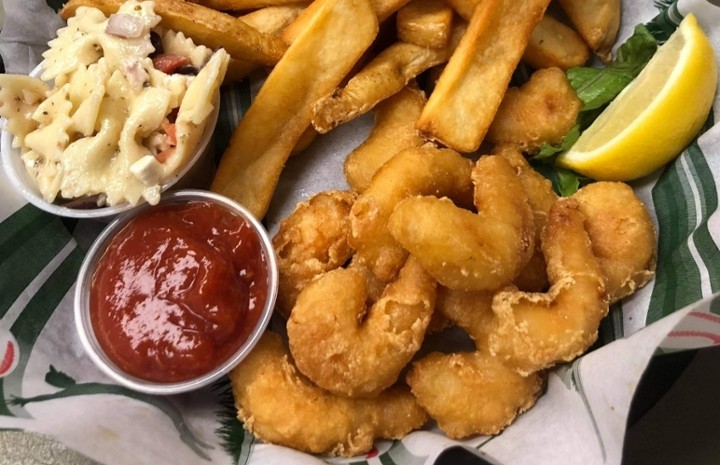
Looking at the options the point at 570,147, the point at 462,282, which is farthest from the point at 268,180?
the point at 570,147

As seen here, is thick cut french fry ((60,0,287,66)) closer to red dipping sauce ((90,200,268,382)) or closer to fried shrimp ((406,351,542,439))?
red dipping sauce ((90,200,268,382))

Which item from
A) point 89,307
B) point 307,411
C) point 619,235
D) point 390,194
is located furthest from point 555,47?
point 89,307

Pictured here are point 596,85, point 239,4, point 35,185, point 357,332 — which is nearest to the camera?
point 357,332

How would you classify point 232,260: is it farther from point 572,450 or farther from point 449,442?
point 572,450

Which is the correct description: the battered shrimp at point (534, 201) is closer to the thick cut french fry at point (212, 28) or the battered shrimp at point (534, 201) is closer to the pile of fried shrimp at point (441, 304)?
the pile of fried shrimp at point (441, 304)

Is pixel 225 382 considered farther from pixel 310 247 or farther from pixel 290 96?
pixel 290 96

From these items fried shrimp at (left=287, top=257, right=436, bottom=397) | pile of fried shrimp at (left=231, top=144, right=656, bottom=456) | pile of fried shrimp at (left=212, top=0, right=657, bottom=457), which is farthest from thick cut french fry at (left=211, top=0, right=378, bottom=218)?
fried shrimp at (left=287, top=257, right=436, bottom=397)
